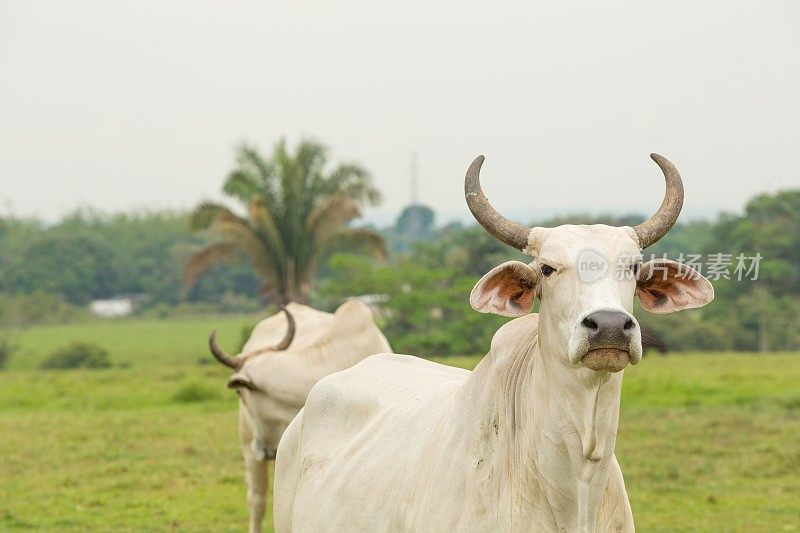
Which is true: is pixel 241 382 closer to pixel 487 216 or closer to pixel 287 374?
pixel 287 374

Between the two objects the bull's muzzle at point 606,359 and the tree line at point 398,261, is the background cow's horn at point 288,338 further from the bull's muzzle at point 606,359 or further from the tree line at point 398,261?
the bull's muzzle at point 606,359

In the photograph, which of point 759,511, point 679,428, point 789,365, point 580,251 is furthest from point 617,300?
point 789,365

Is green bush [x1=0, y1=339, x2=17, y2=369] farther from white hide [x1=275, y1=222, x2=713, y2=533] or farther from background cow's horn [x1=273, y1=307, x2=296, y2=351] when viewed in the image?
white hide [x1=275, y1=222, x2=713, y2=533]

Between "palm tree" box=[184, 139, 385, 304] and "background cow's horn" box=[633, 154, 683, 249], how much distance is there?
19070mm

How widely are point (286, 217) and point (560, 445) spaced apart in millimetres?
20257

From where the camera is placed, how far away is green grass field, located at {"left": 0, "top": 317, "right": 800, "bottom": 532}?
10.0 m

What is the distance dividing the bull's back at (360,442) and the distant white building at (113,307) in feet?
165

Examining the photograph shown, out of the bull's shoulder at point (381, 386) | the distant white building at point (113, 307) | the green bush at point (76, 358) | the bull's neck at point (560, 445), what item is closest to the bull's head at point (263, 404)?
the bull's shoulder at point (381, 386)

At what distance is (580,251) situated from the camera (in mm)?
3795

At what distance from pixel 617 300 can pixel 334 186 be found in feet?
68.6

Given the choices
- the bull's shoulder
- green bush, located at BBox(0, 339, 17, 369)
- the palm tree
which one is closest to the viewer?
the bull's shoulder

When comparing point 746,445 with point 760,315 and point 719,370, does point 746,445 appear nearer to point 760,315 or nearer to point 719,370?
point 719,370

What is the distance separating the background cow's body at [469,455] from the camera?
3877 mm

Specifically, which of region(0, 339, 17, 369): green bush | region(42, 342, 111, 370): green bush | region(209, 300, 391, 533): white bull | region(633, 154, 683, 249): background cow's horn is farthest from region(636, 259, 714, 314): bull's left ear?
region(0, 339, 17, 369): green bush
